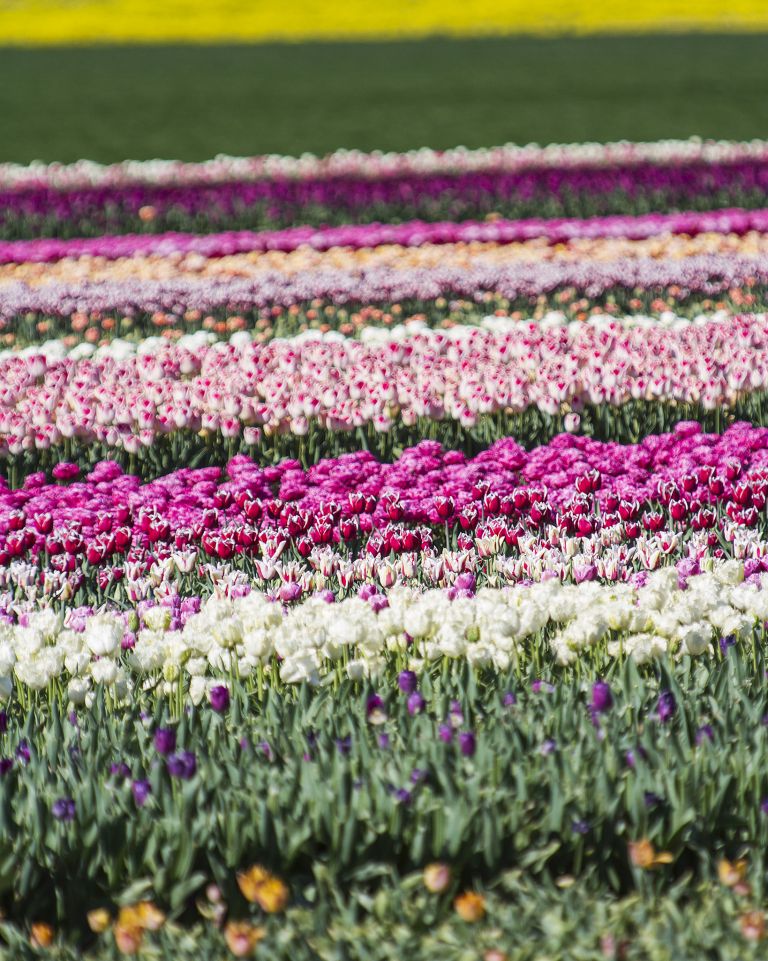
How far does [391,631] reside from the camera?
3.49m

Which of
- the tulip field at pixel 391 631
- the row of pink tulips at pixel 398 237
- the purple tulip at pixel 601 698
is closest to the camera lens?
the tulip field at pixel 391 631

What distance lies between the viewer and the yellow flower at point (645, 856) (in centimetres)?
258

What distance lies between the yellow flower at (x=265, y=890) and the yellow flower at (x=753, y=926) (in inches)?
38.4

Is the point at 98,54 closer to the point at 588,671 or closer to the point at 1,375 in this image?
the point at 1,375

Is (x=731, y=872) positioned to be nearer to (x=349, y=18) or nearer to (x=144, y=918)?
(x=144, y=918)

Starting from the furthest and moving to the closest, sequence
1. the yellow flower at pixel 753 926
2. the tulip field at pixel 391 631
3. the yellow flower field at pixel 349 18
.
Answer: the yellow flower field at pixel 349 18, the tulip field at pixel 391 631, the yellow flower at pixel 753 926

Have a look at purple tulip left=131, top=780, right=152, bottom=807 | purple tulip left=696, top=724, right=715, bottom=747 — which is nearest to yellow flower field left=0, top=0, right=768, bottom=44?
purple tulip left=696, top=724, right=715, bottom=747

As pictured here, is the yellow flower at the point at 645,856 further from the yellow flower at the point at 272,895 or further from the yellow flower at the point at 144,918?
the yellow flower at the point at 144,918

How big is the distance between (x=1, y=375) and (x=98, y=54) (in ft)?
101

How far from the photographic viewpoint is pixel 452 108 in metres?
24.6

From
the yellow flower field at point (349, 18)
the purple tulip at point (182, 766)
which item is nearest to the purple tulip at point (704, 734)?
the purple tulip at point (182, 766)

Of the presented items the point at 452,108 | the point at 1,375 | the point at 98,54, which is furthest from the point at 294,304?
the point at 98,54

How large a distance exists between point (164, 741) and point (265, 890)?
52 centimetres

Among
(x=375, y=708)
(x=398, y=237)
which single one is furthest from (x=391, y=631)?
(x=398, y=237)
